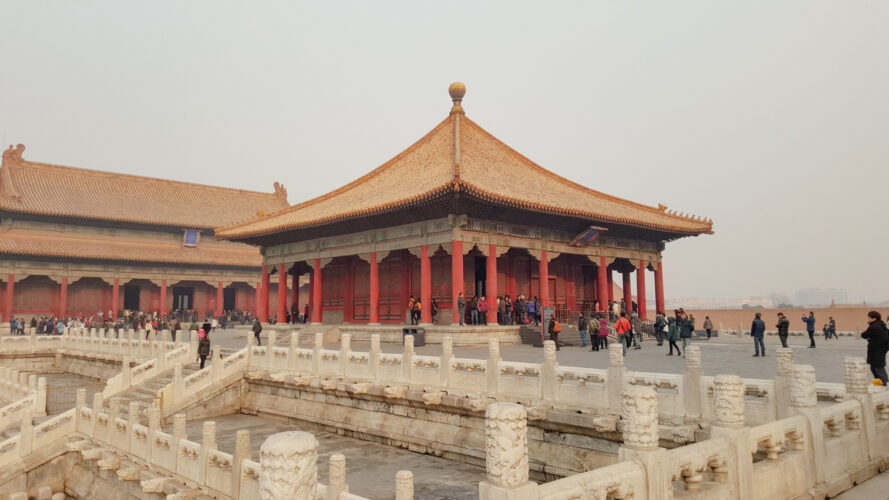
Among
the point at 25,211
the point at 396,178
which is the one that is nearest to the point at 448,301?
the point at 396,178

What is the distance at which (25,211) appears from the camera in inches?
1532

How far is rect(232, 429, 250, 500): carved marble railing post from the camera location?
888cm

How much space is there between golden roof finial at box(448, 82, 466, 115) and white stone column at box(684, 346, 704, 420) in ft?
71.6

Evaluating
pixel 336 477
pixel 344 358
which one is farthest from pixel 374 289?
pixel 336 477

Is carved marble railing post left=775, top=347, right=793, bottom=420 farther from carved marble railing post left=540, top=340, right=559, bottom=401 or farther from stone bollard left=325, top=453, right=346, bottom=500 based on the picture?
stone bollard left=325, top=453, right=346, bottom=500

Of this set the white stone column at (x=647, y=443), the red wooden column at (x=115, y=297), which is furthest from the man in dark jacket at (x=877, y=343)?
the red wooden column at (x=115, y=297)

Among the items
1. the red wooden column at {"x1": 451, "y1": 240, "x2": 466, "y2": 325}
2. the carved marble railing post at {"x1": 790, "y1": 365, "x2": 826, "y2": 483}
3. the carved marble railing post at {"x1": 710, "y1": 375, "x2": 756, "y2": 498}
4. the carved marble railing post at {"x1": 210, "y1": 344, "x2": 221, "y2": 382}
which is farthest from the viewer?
the red wooden column at {"x1": 451, "y1": 240, "x2": 466, "y2": 325}

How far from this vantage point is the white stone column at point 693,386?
8219 millimetres

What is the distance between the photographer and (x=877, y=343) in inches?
354

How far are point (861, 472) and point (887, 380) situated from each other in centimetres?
303

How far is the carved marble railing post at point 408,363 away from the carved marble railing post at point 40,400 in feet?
41.2

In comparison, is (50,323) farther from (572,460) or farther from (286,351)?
(572,460)

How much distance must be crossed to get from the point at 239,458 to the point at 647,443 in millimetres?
6762

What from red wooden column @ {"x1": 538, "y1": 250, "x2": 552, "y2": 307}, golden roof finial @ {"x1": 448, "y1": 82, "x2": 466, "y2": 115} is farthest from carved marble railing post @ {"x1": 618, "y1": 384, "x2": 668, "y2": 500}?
golden roof finial @ {"x1": 448, "y1": 82, "x2": 466, "y2": 115}
